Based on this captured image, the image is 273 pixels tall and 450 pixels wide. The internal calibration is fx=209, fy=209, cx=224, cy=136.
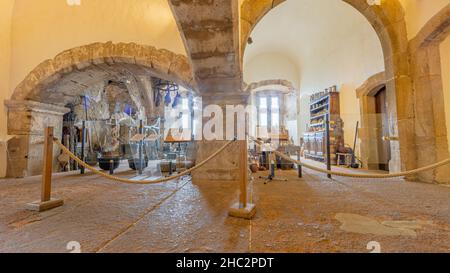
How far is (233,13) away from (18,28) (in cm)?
510

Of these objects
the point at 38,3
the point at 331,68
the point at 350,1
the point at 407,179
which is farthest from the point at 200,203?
the point at 331,68

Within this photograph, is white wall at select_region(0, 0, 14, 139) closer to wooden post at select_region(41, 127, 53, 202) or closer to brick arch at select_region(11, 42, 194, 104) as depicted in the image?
brick arch at select_region(11, 42, 194, 104)

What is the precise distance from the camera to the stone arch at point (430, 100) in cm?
330

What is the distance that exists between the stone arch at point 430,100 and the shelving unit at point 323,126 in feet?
6.51

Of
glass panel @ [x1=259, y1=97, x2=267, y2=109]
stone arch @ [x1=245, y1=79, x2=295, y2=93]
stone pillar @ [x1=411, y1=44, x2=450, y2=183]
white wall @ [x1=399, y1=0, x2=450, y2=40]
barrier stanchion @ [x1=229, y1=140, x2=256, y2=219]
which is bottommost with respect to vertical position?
barrier stanchion @ [x1=229, y1=140, x2=256, y2=219]

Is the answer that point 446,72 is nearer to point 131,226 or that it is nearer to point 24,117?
point 131,226

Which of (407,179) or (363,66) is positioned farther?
(363,66)

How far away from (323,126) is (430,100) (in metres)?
3.47

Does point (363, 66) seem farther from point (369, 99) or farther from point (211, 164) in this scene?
point (211, 164)

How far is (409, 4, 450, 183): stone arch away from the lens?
3.30 metres

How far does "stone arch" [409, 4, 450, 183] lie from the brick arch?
384 centimetres

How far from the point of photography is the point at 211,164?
3496 mm

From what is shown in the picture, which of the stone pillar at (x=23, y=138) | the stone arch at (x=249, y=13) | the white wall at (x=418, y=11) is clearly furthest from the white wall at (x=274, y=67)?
the stone pillar at (x=23, y=138)

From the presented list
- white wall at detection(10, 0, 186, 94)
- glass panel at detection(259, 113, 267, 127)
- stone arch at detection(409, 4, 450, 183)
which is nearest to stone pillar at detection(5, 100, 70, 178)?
white wall at detection(10, 0, 186, 94)
